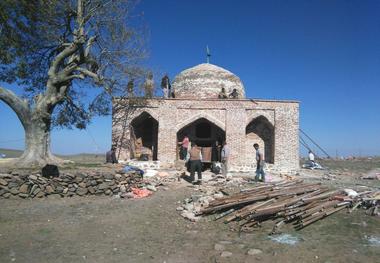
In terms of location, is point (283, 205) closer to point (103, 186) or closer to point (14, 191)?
point (103, 186)

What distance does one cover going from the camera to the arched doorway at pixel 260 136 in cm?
2055

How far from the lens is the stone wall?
63.6 feet

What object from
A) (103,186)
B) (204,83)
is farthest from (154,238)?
(204,83)

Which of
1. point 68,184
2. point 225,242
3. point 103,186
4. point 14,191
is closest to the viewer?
point 225,242

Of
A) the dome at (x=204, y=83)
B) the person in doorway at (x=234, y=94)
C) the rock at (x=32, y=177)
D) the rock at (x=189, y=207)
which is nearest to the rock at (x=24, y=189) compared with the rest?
the rock at (x=32, y=177)

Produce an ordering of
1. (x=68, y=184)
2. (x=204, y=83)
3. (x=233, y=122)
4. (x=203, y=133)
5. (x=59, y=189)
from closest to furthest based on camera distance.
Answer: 1. (x=59, y=189)
2. (x=68, y=184)
3. (x=233, y=122)
4. (x=203, y=133)
5. (x=204, y=83)

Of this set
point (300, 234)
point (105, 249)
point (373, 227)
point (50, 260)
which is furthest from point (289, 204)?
point (50, 260)

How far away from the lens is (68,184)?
11281 mm

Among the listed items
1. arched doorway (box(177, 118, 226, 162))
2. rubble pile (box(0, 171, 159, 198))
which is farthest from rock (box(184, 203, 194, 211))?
arched doorway (box(177, 118, 226, 162))

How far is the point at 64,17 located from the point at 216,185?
9964mm

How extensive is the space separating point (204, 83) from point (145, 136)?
18.6 ft

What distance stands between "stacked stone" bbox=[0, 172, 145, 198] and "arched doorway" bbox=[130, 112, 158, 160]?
8151mm

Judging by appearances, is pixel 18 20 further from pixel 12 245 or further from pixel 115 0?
pixel 12 245

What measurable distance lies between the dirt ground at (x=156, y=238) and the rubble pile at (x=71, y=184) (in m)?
0.92
